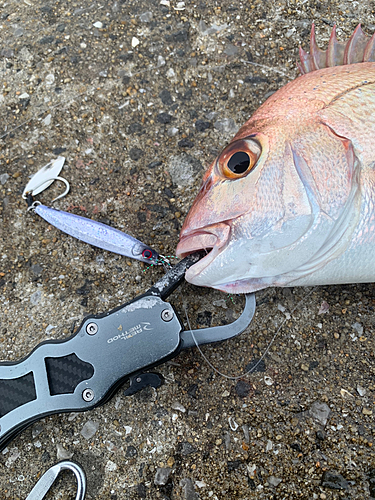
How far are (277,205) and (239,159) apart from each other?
0.79ft

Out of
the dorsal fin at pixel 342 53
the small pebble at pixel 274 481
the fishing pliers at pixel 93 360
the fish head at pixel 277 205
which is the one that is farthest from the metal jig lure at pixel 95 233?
the dorsal fin at pixel 342 53

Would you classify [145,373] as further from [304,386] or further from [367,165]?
[367,165]

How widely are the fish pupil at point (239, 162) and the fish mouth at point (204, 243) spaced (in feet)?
0.72

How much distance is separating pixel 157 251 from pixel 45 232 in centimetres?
62

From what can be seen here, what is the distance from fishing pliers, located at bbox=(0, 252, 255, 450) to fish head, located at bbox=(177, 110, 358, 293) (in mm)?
272

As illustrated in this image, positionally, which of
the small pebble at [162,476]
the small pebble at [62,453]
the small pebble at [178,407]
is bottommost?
the small pebble at [162,476]

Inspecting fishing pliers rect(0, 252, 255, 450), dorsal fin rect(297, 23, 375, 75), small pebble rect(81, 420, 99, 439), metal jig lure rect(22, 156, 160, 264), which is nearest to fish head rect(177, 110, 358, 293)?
fishing pliers rect(0, 252, 255, 450)

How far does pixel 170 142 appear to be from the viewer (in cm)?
202

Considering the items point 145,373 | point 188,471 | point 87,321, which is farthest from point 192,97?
point 188,471

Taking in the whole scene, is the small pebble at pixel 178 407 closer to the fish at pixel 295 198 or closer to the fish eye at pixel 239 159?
the fish at pixel 295 198

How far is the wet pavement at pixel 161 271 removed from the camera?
155cm

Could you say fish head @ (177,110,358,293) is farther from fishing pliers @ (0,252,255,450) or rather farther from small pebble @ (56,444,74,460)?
small pebble @ (56,444,74,460)

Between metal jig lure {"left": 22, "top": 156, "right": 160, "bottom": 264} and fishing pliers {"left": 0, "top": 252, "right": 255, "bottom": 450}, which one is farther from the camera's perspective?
metal jig lure {"left": 22, "top": 156, "right": 160, "bottom": 264}

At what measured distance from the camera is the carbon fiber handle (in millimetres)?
1445
